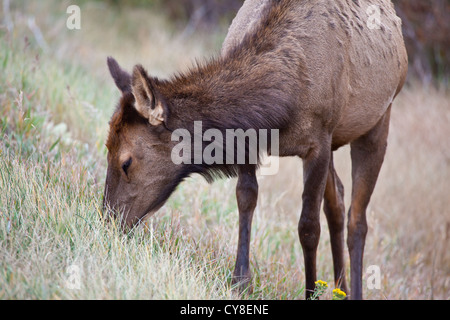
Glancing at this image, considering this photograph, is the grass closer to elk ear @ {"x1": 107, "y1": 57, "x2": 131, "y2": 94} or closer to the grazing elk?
the grazing elk

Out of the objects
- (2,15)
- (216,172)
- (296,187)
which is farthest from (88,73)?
(216,172)

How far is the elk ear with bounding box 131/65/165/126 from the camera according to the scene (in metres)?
3.87

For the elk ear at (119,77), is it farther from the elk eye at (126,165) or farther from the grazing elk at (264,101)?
the elk eye at (126,165)

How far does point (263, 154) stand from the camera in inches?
176

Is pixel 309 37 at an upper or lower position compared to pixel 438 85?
lower

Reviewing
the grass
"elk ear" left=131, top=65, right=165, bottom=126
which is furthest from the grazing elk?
the grass

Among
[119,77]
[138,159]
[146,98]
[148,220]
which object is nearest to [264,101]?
[146,98]

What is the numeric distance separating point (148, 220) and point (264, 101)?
146 centimetres

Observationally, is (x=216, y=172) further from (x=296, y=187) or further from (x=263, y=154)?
(x=296, y=187)

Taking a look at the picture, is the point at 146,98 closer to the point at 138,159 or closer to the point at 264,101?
the point at 138,159

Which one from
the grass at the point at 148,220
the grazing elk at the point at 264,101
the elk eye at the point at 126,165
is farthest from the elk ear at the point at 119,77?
the grass at the point at 148,220

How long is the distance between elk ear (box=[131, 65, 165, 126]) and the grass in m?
0.81
